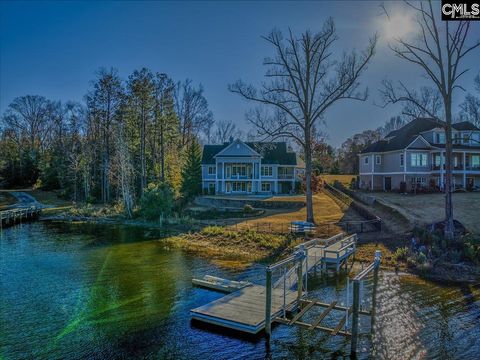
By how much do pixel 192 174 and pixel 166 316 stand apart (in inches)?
1434

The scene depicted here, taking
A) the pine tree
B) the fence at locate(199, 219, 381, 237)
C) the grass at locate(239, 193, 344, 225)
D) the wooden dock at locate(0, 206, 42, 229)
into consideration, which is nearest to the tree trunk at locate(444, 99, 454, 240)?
the fence at locate(199, 219, 381, 237)

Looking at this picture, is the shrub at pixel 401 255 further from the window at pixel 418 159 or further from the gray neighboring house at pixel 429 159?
the window at pixel 418 159

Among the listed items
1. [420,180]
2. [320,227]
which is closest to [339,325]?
[320,227]

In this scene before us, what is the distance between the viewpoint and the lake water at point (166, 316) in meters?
9.77

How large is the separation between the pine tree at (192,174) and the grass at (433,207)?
80.4 feet

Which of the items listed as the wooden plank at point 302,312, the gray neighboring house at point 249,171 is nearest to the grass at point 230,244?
the wooden plank at point 302,312

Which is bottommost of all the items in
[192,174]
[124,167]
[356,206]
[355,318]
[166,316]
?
[166,316]

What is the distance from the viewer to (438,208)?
92.3 ft

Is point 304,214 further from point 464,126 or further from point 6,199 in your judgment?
point 6,199

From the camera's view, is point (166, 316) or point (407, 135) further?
point (407, 135)

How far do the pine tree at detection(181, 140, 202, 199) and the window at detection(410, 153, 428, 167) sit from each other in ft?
87.4

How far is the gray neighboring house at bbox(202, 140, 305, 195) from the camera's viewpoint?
4750 centimetres

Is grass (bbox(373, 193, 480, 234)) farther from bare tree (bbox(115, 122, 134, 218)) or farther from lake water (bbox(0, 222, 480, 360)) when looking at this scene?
bare tree (bbox(115, 122, 134, 218))

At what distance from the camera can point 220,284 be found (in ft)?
48.8
